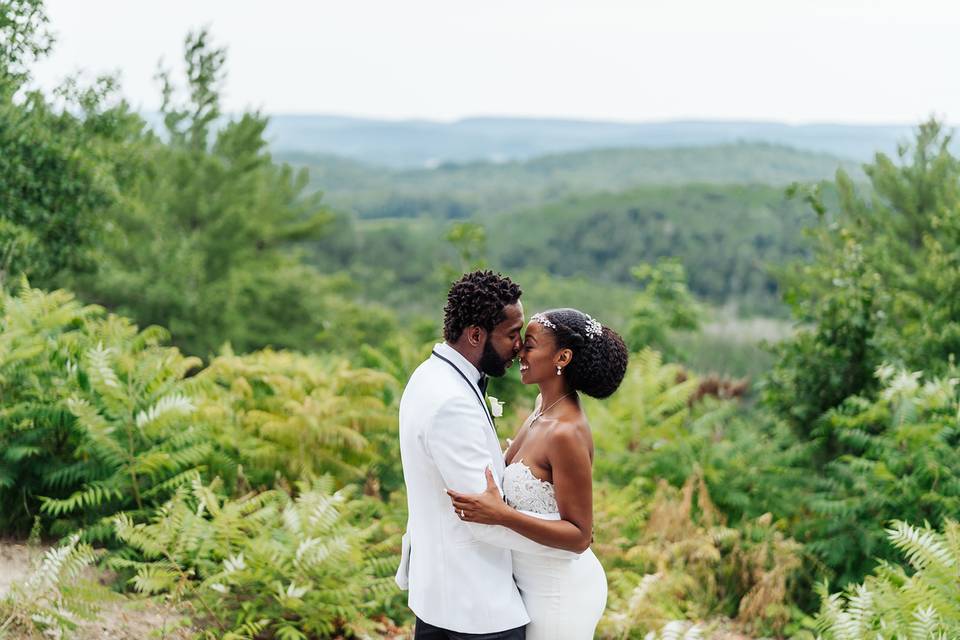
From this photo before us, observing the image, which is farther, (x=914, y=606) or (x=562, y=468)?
(x=914, y=606)

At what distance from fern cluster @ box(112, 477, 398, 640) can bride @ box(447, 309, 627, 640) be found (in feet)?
6.82

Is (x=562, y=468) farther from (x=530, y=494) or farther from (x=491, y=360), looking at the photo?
(x=491, y=360)

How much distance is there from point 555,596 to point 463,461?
698 millimetres

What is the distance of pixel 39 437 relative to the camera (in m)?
6.46

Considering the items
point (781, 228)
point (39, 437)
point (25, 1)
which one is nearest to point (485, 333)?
point (39, 437)

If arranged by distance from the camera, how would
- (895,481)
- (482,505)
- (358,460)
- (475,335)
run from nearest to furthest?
(482,505), (475,335), (895,481), (358,460)

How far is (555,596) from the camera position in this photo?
3533mm

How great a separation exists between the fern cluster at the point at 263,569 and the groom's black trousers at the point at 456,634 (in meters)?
1.71

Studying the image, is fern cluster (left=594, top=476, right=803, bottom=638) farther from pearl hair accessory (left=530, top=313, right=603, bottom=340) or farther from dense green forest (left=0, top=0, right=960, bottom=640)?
pearl hair accessory (left=530, top=313, right=603, bottom=340)

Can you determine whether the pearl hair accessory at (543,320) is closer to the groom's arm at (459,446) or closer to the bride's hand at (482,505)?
the groom's arm at (459,446)

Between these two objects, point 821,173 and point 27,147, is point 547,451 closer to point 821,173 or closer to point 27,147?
point 27,147

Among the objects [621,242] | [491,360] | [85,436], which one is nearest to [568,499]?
[491,360]

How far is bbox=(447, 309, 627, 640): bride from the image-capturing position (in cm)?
345

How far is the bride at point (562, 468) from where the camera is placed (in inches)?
136
